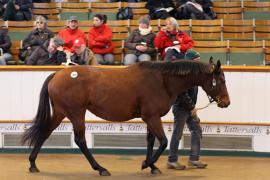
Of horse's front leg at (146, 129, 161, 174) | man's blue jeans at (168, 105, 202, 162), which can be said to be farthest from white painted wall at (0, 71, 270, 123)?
horse's front leg at (146, 129, 161, 174)

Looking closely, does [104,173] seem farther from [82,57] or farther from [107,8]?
[107,8]

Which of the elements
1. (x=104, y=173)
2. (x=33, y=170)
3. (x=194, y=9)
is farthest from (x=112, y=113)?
(x=194, y=9)

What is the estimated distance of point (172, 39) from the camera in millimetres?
13133

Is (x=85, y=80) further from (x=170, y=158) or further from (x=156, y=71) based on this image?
(x=170, y=158)

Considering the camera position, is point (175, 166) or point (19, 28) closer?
point (175, 166)

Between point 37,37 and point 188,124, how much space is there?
4.28 meters

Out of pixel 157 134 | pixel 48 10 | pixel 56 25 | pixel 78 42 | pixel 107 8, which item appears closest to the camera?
pixel 157 134

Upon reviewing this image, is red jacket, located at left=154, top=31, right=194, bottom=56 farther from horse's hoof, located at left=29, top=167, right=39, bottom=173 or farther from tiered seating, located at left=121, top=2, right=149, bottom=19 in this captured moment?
horse's hoof, located at left=29, top=167, right=39, bottom=173

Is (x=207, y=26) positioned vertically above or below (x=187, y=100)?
above

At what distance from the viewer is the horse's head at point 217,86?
428 inches

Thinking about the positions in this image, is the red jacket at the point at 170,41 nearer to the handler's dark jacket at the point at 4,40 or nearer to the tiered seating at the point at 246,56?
the tiered seating at the point at 246,56

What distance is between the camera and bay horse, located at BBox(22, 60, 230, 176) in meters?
10.8

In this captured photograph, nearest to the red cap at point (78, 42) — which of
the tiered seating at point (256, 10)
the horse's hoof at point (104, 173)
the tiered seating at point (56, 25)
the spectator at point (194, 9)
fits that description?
the tiered seating at point (56, 25)

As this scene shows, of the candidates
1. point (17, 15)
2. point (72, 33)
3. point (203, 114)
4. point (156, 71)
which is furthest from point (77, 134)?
point (17, 15)
